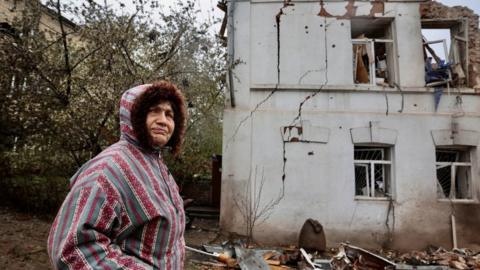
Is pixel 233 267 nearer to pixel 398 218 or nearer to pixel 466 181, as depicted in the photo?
pixel 398 218

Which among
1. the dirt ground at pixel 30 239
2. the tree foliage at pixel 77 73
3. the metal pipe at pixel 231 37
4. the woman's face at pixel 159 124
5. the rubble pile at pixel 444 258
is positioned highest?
the metal pipe at pixel 231 37

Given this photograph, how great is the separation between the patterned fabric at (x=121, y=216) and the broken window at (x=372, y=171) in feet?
23.1

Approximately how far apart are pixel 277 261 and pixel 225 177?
2.46 m

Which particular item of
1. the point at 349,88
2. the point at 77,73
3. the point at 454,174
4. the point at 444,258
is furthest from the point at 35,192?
the point at 454,174

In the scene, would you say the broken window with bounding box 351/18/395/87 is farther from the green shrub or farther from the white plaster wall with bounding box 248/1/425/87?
the green shrub

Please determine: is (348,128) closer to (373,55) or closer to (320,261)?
(373,55)

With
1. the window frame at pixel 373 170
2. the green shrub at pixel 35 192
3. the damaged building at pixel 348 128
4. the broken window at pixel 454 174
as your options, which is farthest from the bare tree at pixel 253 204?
the green shrub at pixel 35 192

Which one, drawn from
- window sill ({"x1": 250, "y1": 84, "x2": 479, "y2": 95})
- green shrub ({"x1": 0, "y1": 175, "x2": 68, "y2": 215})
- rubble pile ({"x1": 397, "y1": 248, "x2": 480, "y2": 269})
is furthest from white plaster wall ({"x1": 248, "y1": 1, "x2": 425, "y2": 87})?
green shrub ({"x1": 0, "y1": 175, "x2": 68, "y2": 215})

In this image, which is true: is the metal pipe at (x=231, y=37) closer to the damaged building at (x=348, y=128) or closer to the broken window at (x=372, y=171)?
the damaged building at (x=348, y=128)

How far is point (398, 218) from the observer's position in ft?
24.6

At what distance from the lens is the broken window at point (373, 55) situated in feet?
26.7

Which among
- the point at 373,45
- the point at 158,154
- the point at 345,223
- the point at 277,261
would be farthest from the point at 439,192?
the point at 158,154

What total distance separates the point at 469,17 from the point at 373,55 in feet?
9.78

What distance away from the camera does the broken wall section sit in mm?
8195
